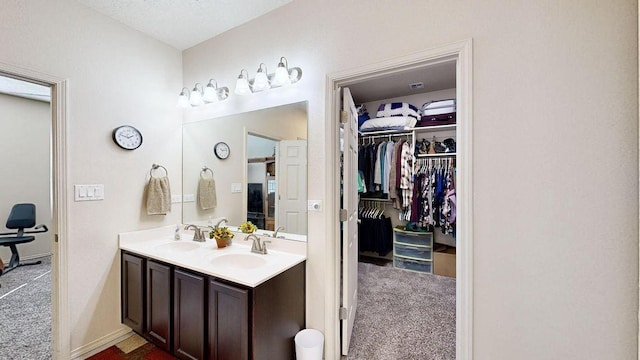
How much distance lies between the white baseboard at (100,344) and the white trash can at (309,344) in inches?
59.2

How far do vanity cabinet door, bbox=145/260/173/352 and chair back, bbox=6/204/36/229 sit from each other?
130 inches

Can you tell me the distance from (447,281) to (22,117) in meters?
6.35

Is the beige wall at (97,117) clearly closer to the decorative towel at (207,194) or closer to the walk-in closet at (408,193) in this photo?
the decorative towel at (207,194)

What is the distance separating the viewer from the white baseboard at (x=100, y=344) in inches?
70.2

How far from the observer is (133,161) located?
2.10 metres

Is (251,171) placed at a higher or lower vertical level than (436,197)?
higher

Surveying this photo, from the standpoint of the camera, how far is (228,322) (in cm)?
142

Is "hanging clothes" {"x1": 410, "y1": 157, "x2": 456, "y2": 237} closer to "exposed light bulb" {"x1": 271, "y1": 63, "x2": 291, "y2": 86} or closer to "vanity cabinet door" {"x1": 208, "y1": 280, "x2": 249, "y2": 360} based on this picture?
"exposed light bulb" {"x1": 271, "y1": 63, "x2": 291, "y2": 86}

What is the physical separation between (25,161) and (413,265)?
5838 millimetres

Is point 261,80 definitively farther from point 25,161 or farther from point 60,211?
point 25,161

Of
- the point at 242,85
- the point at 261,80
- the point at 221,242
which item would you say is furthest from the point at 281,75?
the point at 221,242

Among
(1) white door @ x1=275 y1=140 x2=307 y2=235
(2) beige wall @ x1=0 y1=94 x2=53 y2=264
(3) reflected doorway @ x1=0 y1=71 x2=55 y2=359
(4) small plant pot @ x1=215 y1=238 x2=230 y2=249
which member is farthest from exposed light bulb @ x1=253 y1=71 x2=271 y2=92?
(2) beige wall @ x1=0 y1=94 x2=53 y2=264

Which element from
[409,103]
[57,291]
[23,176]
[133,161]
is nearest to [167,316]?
[57,291]

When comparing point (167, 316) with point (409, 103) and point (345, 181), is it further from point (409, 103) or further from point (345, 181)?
point (409, 103)
